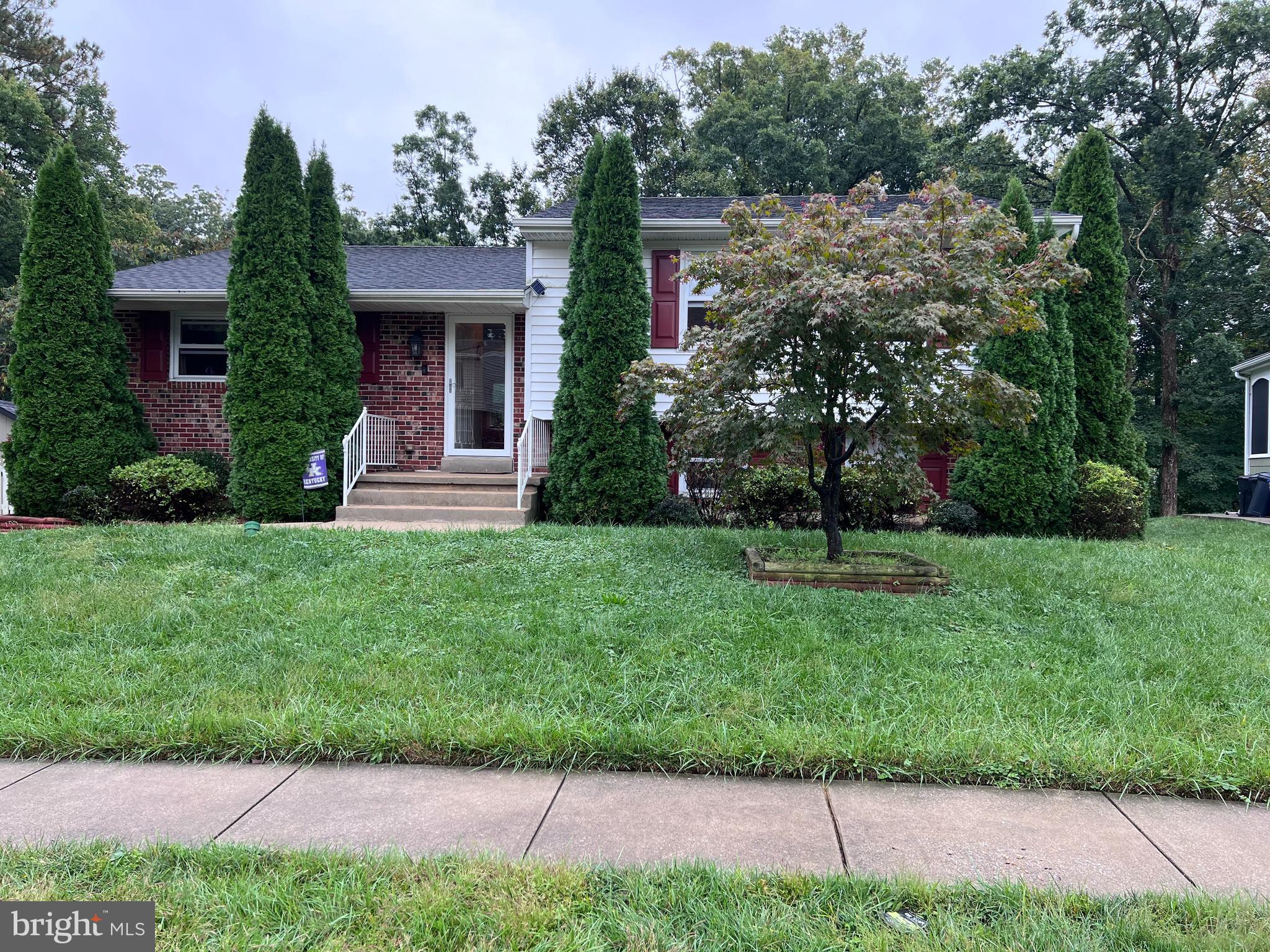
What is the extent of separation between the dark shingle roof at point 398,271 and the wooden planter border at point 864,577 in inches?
268

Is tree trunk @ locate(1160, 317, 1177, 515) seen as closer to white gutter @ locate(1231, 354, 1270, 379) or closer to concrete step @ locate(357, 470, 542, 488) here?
white gutter @ locate(1231, 354, 1270, 379)

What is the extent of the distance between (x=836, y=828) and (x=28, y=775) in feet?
8.96

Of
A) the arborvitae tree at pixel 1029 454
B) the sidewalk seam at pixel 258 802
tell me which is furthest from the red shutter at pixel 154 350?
the arborvitae tree at pixel 1029 454

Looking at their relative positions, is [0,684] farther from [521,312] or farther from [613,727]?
[521,312]

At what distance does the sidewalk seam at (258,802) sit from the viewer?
2.04 m

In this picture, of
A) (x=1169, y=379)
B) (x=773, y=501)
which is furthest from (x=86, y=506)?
(x=1169, y=379)

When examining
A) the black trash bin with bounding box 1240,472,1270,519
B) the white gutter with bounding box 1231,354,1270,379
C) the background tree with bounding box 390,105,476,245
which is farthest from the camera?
the background tree with bounding box 390,105,476,245

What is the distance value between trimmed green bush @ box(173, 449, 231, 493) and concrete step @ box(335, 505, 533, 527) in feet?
7.73

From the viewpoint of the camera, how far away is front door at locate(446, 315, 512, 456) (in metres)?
10.8

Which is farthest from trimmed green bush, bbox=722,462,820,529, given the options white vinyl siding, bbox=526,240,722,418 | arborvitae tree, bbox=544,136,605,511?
white vinyl siding, bbox=526,240,722,418

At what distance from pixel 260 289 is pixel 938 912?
9.47 metres

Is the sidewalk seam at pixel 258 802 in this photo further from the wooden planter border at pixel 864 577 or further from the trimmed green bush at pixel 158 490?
the trimmed green bush at pixel 158 490

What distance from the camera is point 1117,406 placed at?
9.33 m

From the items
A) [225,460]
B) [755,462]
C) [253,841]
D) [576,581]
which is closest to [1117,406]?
[755,462]
